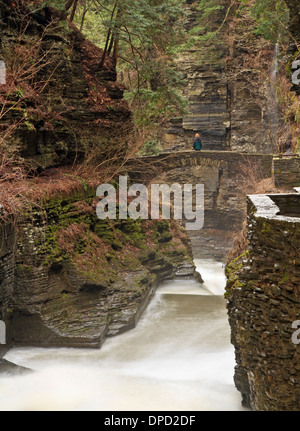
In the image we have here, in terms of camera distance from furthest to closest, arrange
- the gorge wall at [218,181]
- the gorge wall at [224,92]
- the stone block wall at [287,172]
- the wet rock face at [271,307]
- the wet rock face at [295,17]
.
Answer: the gorge wall at [224,92]
the gorge wall at [218,181]
the stone block wall at [287,172]
the wet rock face at [295,17]
the wet rock face at [271,307]

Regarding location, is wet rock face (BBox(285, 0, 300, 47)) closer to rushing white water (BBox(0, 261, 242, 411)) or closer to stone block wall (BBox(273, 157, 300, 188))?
stone block wall (BBox(273, 157, 300, 188))

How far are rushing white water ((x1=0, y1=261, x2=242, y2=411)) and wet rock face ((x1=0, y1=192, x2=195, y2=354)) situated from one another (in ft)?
1.51

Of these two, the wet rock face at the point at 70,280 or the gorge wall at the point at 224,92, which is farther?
the gorge wall at the point at 224,92

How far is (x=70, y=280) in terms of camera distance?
12914mm

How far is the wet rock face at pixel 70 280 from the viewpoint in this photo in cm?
1180

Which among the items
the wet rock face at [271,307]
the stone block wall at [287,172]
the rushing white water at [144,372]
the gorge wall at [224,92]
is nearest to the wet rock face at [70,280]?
the rushing white water at [144,372]

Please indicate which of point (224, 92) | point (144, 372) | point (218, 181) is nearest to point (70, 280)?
point (144, 372)

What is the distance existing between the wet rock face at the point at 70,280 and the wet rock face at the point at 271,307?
6504 mm

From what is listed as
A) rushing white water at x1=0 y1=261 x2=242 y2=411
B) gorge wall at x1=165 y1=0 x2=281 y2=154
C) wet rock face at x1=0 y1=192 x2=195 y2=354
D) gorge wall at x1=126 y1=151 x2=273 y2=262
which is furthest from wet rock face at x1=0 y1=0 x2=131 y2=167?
gorge wall at x1=165 y1=0 x2=281 y2=154

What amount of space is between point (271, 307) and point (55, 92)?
11418 millimetres

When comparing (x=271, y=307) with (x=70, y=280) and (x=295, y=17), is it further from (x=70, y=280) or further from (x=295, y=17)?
(x=295, y=17)

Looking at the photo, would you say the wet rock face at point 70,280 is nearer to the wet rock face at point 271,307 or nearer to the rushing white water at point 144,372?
the rushing white water at point 144,372
